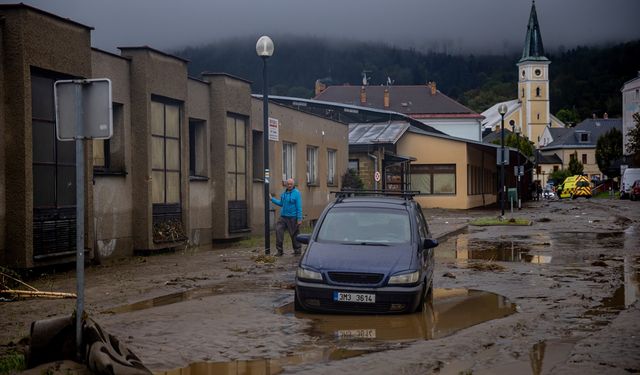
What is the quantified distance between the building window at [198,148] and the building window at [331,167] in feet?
42.9

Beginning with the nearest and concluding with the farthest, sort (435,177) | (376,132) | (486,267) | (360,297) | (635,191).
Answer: (360,297), (486,267), (376,132), (435,177), (635,191)

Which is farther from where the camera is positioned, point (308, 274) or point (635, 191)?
point (635, 191)

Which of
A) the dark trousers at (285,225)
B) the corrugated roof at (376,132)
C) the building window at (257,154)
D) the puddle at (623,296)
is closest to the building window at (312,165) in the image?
the building window at (257,154)

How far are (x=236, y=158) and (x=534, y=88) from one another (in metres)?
139

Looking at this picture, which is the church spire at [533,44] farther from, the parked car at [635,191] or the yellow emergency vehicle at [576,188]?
the parked car at [635,191]

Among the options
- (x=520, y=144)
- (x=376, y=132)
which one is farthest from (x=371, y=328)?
(x=520, y=144)

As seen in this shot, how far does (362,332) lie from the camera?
10.2 metres

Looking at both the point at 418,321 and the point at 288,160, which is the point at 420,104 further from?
the point at 418,321

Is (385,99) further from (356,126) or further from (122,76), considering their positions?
(122,76)

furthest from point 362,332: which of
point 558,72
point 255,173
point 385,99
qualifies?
point 558,72

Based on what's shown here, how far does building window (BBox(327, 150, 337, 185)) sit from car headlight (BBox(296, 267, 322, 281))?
24.9 metres

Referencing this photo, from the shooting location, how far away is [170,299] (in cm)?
1317

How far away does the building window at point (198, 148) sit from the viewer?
23531 mm

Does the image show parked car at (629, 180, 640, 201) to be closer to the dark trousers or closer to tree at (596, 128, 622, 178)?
tree at (596, 128, 622, 178)
